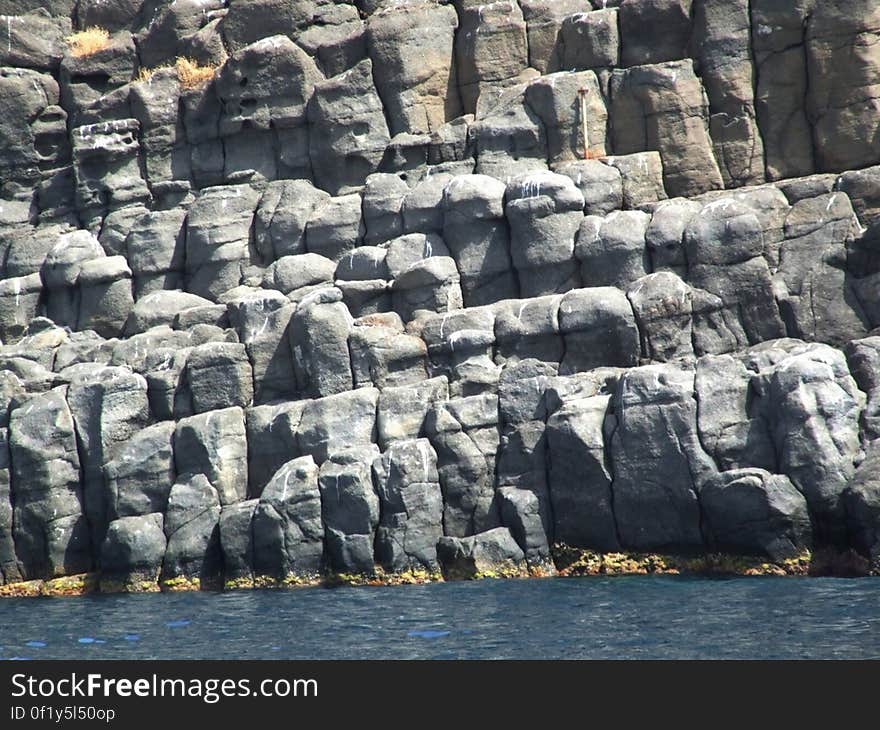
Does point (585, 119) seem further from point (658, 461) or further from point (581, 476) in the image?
point (658, 461)

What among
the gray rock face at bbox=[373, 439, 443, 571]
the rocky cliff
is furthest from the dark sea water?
the rocky cliff

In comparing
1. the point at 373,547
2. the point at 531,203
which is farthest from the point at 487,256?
the point at 373,547

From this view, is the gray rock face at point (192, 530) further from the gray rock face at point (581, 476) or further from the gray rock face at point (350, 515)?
the gray rock face at point (581, 476)

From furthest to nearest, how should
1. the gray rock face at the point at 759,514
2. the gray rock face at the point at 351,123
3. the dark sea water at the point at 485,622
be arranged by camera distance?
the gray rock face at the point at 351,123, the gray rock face at the point at 759,514, the dark sea water at the point at 485,622

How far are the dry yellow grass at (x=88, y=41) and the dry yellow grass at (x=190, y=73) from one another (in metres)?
2.51

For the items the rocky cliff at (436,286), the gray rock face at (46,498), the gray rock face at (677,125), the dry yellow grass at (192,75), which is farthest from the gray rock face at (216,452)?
the gray rock face at (677,125)

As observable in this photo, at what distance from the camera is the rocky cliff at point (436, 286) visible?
119 ft

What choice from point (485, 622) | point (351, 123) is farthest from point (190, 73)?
point (485, 622)

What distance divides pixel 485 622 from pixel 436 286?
13.4m

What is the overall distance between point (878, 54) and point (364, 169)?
1572 centimetres

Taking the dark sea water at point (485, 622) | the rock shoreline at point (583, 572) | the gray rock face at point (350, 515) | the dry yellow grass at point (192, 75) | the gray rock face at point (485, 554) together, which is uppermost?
the dry yellow grass at point (192, 75)

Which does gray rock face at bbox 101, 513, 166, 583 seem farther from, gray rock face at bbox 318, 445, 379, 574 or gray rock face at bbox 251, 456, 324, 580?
gray rock face at bbox 318, 445, 379, 574

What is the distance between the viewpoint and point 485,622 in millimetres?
30844

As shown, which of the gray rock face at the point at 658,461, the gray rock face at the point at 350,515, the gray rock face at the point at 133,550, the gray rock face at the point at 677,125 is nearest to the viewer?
the gray rock face at the point at 658,461
